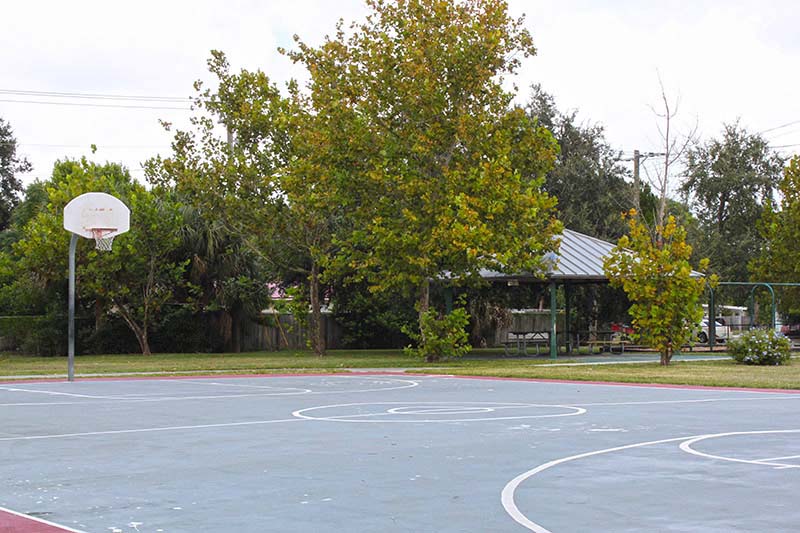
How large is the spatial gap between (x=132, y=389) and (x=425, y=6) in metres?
13.8

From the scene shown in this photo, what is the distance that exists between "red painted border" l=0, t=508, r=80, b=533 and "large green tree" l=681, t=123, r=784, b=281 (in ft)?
160

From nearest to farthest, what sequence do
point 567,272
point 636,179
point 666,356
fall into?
1. point 666,356
2. point 567,272
3. point 636,179

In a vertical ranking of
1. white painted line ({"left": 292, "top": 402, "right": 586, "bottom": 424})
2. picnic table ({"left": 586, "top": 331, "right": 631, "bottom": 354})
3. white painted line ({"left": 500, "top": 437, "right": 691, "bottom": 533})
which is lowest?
white painted line ({"left": 500, "top": 437, "right": 691, "bottom": 533})

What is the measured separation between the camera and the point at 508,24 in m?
31.0

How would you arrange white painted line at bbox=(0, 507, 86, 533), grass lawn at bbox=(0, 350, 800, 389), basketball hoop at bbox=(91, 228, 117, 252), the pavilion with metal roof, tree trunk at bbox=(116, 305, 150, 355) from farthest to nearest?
1. tree trunk at bbox=(116, 305, 150, 355)
2. the pavilion with metal roof
3. basketball hoop at bbox=(91, 228, 117, 252)
4. grass lawn at bbox=(0, 350, 800, 389)
5. white painted line at bbox=(0, 507, 86, 533)

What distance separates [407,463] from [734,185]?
47.6 meters

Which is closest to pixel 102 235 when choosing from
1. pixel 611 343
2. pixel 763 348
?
pixel 611 343

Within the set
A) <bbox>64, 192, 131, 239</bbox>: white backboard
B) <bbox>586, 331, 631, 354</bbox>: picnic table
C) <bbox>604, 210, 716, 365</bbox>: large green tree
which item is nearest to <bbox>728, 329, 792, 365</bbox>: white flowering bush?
<bbox>604, 210, 716, 365</bbox>: large green tree

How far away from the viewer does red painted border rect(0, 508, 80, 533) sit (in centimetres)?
735

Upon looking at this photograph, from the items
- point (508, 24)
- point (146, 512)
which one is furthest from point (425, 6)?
point (146, 512)

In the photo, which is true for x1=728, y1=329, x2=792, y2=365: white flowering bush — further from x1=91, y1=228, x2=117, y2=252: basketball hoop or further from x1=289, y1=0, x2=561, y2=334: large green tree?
x1=91, y1=228, x2=117, y2=252: basketball hoop

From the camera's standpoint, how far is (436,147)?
3083 cm

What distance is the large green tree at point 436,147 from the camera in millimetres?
30062

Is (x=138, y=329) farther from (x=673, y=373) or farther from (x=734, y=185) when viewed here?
(x=734, y=185)
